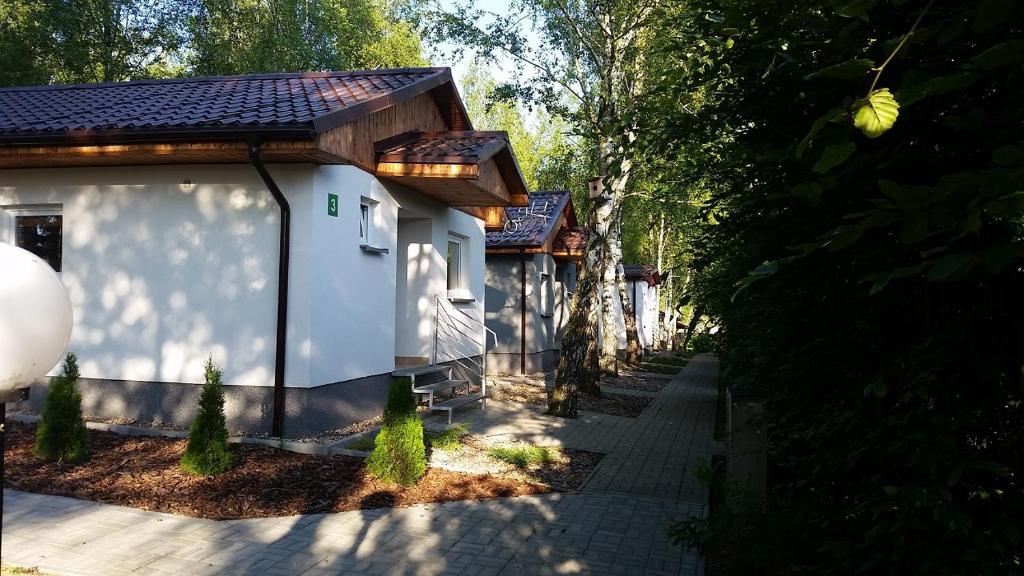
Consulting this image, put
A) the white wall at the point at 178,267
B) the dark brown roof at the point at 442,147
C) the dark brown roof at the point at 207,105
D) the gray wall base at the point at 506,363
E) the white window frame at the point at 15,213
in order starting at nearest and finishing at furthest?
the dark brown roof at the point at 207,105 < the white wall at the point at 178,267 < the white window frame at the point at 15,213 < the dark brown roof at the point at 442,147 < the gray wall base at the point at 506,363

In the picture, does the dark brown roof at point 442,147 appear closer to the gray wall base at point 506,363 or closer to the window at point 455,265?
the window at point 455,265

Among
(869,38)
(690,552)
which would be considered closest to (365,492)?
(690,552)

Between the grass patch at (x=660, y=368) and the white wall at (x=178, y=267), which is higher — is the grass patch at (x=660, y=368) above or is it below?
below

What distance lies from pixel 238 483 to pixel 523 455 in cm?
307

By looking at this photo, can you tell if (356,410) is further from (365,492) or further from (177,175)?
(177,175)

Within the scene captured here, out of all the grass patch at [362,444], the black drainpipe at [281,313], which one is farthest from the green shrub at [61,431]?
the grass patch at [362,444]

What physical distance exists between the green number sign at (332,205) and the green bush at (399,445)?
271 centimetres

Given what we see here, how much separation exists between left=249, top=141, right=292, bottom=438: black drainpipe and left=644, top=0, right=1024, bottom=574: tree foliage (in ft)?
18.6

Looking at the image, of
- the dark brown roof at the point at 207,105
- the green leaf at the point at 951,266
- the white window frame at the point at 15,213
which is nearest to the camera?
the green leaf at the point at 951,266

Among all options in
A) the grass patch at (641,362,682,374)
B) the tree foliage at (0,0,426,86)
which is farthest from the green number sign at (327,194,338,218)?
the grass patch at (641,362,682,374)

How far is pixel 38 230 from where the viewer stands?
9.12m

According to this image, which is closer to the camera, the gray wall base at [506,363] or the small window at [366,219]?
the small window at [366,219]

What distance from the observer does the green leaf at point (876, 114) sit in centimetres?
157

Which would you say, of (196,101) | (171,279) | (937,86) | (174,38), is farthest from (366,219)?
(174,38)
